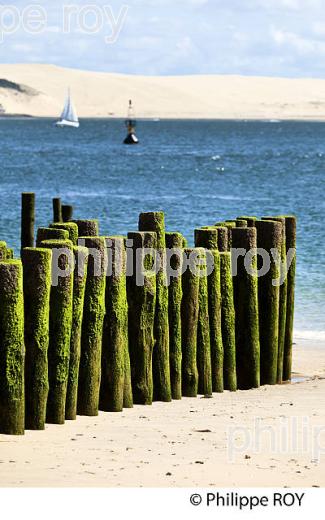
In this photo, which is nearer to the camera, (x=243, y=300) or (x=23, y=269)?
(x=23, y=269)

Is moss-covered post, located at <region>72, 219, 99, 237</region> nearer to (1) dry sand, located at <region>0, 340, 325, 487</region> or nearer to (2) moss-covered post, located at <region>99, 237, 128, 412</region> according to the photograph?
(2) moss-covered post, located at <region>99, 237, 128, 412</region>

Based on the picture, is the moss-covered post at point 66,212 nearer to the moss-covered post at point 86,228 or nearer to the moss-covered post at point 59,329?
the moss-covered post at point 86,228

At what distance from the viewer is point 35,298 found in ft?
32.1

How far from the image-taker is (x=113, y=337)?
35.4 feet

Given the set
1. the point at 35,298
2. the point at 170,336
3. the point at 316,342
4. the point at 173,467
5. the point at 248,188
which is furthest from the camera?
the point at 248,188

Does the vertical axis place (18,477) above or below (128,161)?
below

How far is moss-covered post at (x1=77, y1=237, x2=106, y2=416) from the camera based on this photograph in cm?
1049

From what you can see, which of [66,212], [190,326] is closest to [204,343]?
[190,326]

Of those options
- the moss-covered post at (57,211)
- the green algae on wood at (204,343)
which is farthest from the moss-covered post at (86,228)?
the moss-covered post at (57,211)

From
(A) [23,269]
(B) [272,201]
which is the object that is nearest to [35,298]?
(A) [23,269]

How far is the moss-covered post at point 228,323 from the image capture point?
482 inches
